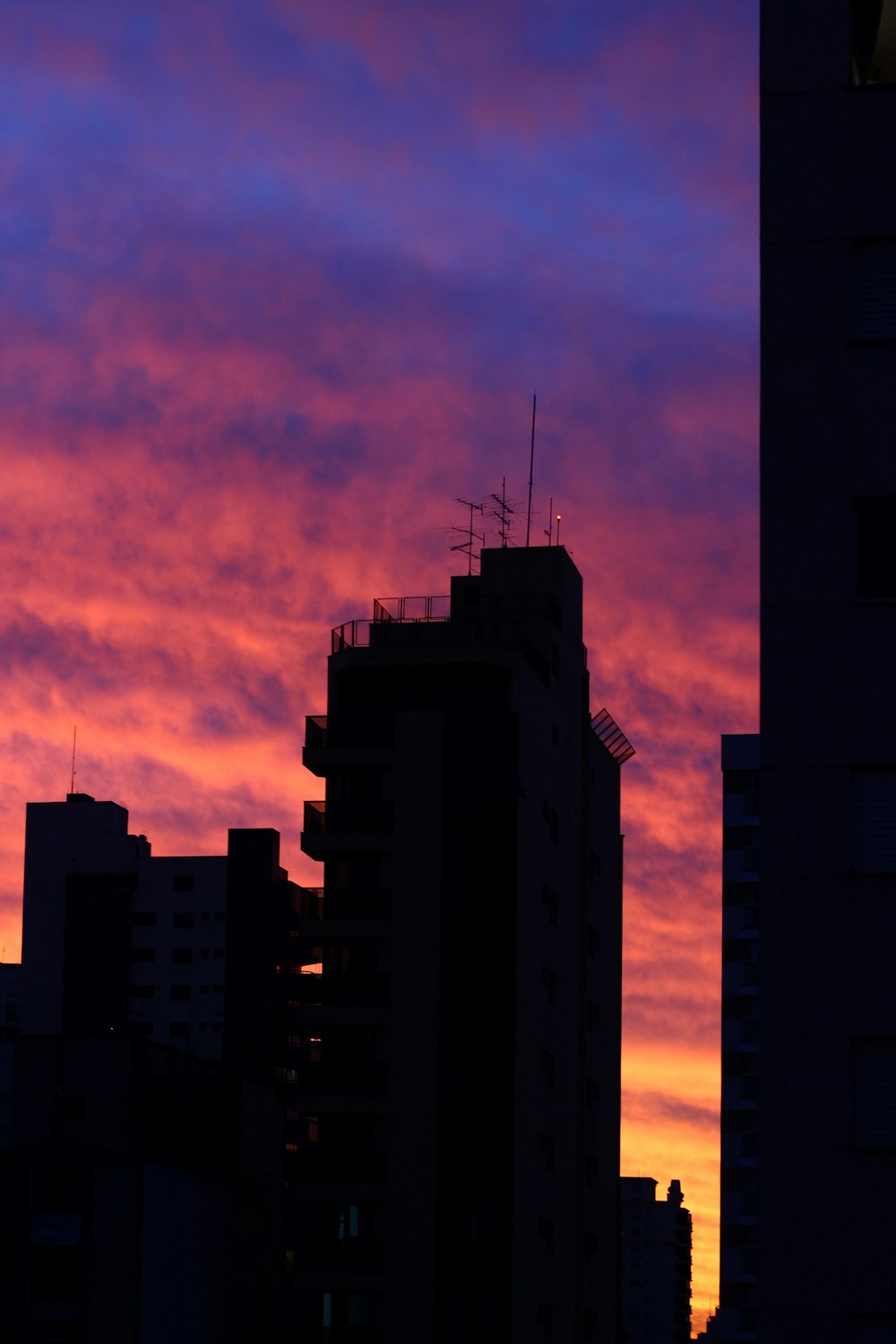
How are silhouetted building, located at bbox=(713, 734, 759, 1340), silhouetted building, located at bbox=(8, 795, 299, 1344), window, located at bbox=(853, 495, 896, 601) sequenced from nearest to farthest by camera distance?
1. window, located at bbox=(853, 495, 896, 601)
2. silhouetted building, located at bbox=(8, 795, 299, 1344)
3. silhouetted building, located at bbox=(713, 734, 759, 1340)

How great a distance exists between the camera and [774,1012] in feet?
119

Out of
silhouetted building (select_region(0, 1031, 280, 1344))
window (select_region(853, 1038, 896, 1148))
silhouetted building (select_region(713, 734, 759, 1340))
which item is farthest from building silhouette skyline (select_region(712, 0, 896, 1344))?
silhouetted building (select_region(713, 734, 759, 1340))

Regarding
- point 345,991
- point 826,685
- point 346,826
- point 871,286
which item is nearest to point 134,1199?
point 345,991

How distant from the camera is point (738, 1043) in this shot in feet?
582

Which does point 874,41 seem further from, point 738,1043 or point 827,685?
point 738,1043

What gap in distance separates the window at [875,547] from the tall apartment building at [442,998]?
253 ft

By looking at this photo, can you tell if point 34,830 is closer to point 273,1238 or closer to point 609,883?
point 273,1238

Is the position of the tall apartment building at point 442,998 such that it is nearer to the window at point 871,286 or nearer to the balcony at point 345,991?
the balcony at point 345,991

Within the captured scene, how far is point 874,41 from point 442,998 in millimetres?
76856

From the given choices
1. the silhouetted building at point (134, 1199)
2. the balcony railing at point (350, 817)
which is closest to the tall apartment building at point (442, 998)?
the balcony railing at point (350, 817)

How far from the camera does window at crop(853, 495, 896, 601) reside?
38312mm

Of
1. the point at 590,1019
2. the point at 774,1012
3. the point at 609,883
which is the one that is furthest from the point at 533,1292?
the point at 774,1012

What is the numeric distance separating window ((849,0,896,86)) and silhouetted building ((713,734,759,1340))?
127550 millimetres

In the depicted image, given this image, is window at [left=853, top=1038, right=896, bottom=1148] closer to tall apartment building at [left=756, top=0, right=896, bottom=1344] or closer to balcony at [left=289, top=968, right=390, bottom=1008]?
A: tall apartment building at [left=756, top=0, right=896, bottom=1344]
